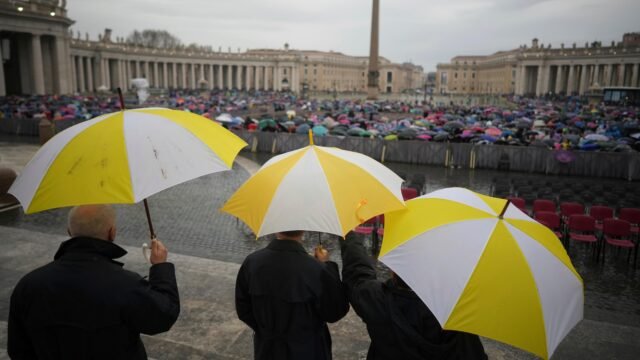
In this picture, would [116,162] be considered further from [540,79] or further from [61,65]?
[540,79]

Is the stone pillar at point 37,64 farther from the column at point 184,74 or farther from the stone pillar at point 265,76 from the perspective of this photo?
the stone pillar at point 265,76

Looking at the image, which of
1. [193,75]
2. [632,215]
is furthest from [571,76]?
[632,215]

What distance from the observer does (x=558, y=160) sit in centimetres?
1919

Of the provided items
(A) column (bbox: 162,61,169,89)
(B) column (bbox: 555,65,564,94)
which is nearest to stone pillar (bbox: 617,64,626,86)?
(B) column (bbox: 555,65,564,94)

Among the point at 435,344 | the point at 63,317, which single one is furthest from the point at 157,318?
the point at 435,344

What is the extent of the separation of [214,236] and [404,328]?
8.25 m

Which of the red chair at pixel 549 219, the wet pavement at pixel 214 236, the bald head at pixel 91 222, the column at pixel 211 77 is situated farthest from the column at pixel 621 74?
the bald head at pixel 91 222

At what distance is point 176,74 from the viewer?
10294 cm

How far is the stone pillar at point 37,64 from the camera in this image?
50812mm

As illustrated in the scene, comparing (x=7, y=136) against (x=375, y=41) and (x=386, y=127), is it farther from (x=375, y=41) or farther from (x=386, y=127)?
(x=375, y=41)

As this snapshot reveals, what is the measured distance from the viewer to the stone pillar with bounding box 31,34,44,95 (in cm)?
5081

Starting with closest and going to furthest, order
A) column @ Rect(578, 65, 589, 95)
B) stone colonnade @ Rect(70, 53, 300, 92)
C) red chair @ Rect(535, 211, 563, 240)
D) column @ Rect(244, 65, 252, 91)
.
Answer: red chair @ Rect(535, 211, 563, 240)
stone colonnade @ Rect(70, 53, 300, 92)
column @ Rect(578, 65, 589, 95)
column @ Rect(244, 65, 252, 91)

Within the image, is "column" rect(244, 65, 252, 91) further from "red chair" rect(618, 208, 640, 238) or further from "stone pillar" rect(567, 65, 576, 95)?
"red chair" rect(618, 208, 640, 238)

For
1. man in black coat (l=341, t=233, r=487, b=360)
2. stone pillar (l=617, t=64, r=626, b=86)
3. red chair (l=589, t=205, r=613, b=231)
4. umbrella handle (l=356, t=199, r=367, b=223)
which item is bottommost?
red chair (l=589, t=205, r=613, b=231)
